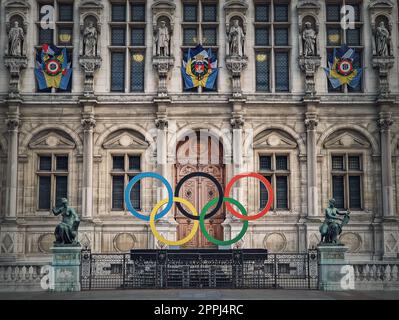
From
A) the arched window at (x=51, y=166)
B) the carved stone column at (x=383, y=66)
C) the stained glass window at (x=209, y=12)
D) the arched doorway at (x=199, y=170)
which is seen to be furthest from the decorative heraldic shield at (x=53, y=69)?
the carved stone column at (x=383, y=66)

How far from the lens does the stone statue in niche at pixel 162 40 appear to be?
28.3m

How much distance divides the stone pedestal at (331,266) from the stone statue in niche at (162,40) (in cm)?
1212

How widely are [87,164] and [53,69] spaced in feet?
15.4

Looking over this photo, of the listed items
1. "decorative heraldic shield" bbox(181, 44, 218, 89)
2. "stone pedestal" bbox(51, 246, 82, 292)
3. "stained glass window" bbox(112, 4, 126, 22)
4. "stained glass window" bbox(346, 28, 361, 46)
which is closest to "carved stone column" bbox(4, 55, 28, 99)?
"stained glass window" bbox(112, 4, 126, 22)

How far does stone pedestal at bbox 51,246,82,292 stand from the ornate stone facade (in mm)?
6752

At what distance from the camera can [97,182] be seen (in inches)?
1101

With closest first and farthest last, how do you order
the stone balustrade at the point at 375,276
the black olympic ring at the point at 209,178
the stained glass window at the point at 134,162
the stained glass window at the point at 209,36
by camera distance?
1. the stone balustrade at the point at 375,276
2. the black olympic ring at the point at 209,178
3. the stained glass window at the point at 134,162
4. the stained glass window at the point at 209,36

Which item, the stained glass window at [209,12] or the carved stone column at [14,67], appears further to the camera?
the stained glass window at [209,12]

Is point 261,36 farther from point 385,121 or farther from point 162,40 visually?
point 385,121

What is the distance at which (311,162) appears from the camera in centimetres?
2788

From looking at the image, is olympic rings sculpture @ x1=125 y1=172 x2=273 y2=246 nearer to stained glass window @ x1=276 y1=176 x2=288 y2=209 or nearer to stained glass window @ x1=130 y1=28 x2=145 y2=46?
stained glass window @ x1=276 y1=176 x2=288 y2=209

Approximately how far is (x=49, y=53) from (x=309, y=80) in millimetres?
11965

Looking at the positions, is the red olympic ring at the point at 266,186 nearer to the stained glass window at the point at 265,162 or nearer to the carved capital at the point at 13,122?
the stained glass window at the point at 265,162

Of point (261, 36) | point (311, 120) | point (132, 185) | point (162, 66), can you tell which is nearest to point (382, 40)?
point (311, 120)
